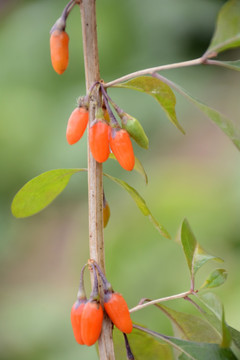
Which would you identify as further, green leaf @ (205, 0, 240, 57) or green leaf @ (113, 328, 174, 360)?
green leaf @ (113, 328, 174, 360)

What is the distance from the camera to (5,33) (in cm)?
374

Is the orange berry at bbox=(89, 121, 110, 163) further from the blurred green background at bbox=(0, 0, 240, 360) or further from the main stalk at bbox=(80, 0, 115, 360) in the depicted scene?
the blurred green background at bbox=(0, 0, 240, 360)

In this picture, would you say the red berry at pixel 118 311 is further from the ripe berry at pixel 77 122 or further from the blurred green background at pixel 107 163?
the blurred green background at pixel 107 163

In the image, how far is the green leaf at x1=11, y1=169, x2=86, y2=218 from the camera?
0.69 metres

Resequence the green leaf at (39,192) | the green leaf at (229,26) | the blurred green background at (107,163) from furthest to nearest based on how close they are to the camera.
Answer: the blurred green background at (107,163)
the green leaf at (39,192)
the green leaf at (229,26)

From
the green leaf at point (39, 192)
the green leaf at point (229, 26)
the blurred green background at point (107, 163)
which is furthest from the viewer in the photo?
the blurred green background at point (107, 163)

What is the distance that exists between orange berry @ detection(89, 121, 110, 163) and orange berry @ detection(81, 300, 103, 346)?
0.17 metres

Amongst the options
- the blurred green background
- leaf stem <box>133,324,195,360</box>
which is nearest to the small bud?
leaf stem <box>133,324,195,360</box>

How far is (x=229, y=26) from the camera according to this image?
59 cm

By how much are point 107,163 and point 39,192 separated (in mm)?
2312

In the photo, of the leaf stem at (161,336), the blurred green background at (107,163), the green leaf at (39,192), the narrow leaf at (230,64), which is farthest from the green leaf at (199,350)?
the blurred green background at (107,163)

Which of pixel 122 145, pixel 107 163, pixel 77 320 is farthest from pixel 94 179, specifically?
pixel 107 163

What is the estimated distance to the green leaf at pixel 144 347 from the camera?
0.71 m

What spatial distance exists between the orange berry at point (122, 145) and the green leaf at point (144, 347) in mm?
253
